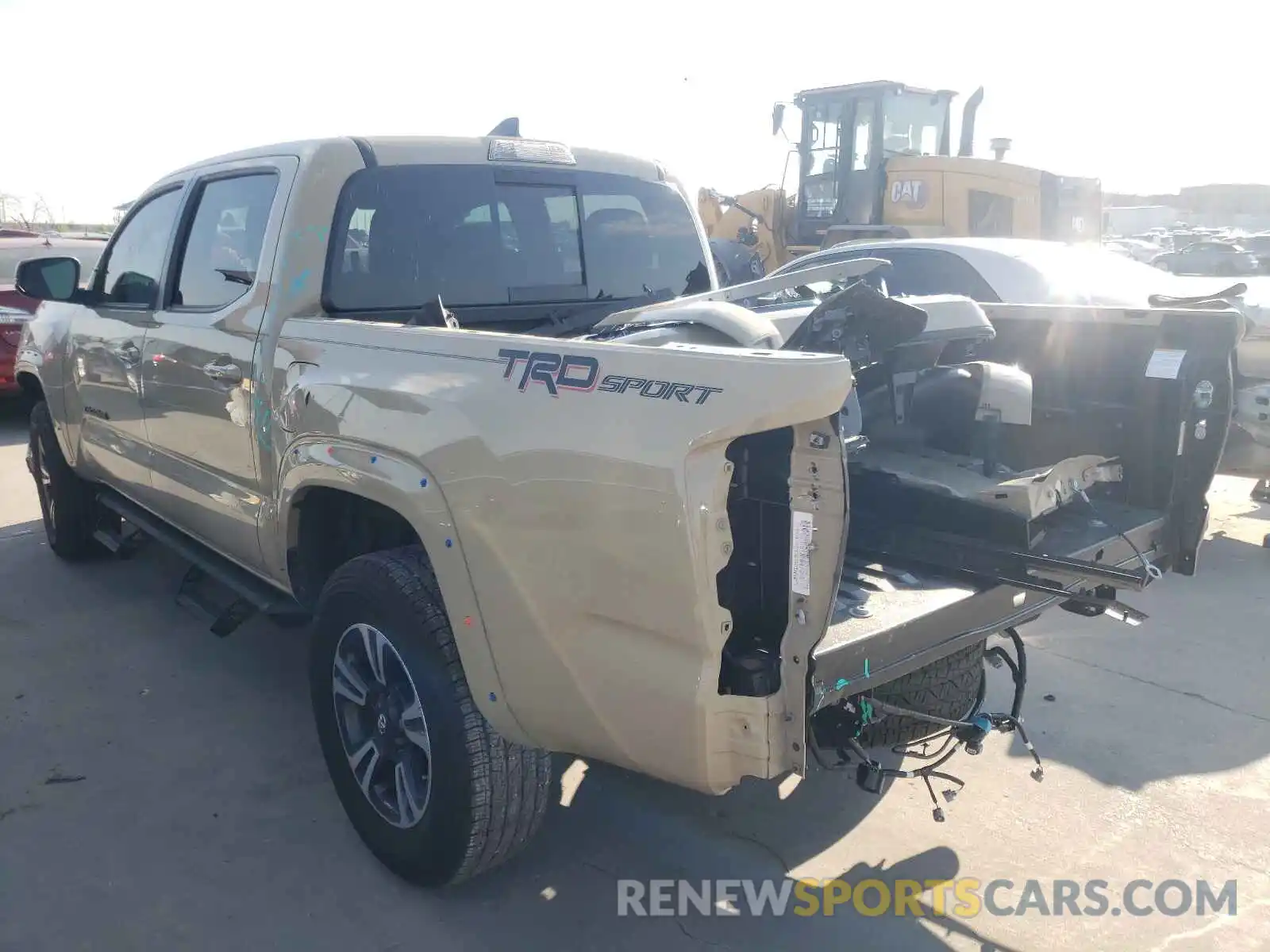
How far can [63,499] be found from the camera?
5840 mm

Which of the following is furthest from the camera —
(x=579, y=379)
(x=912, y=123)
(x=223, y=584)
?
(x=912, y=123)

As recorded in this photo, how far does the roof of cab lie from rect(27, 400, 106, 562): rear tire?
8.13 feet

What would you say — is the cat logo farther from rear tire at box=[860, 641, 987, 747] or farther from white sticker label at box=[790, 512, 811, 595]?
white sticker label at box=[790, 512, 811, 595]

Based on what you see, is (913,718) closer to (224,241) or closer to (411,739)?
(411,739)

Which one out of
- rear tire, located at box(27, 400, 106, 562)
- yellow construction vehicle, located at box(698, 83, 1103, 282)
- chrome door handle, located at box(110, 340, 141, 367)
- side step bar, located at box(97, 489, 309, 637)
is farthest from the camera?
yellow construction vehicle, located at box(698, 83, 1103, 282)

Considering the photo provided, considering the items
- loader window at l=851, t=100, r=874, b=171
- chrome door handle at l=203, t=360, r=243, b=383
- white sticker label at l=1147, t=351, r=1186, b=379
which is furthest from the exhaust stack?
chrome door handle at l=203, t=360, r=243, b=383

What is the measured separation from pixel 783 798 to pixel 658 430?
1882 mm

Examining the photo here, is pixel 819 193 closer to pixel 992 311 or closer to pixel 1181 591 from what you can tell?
pixel 1181 591

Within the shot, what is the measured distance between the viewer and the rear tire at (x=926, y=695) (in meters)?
2.89

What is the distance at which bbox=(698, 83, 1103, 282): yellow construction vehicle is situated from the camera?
1158cm

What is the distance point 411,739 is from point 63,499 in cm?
399

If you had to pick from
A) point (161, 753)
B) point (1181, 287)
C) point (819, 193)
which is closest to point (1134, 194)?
point (819, 193)

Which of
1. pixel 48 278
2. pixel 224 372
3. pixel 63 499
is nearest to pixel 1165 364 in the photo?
pixel 224 372

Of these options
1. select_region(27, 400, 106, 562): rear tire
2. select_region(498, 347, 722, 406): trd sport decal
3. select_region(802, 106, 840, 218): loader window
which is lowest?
select_region(27, 400, 106, 562): rear tire
